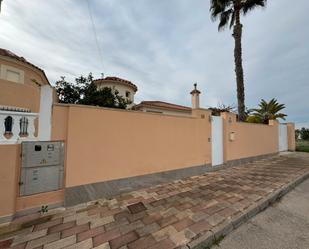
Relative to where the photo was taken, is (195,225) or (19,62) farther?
(19,62)

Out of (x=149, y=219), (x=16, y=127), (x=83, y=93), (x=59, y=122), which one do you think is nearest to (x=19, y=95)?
(x=16, y=127)

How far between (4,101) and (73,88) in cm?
558

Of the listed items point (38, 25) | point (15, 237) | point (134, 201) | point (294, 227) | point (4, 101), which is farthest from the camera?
point (38, 25)

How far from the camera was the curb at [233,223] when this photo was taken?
7.48ft

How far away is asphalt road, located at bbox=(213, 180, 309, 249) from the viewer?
7.80 feet

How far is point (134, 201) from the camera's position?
11.8 ft

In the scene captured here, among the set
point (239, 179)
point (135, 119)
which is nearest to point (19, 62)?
point (135, 119)

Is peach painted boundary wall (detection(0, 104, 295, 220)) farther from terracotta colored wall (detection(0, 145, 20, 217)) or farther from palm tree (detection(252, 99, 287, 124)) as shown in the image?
palm tree (detection(252, 99, 287, 124))

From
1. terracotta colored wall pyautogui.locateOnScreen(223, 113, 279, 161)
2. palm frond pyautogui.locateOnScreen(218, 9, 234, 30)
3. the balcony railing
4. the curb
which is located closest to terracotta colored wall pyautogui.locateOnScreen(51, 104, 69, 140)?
the balcony railing

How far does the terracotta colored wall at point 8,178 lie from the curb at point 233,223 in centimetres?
304

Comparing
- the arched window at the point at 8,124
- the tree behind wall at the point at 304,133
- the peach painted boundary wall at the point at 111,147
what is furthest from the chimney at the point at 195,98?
the tree behind wall at the point at 304,133

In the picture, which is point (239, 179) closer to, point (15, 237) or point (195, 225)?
point (195, 225)

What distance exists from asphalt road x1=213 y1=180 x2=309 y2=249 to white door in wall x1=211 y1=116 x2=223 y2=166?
283 centimetres

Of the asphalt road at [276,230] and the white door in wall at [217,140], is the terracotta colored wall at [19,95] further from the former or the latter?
the white door in wall at [217,140]
